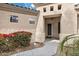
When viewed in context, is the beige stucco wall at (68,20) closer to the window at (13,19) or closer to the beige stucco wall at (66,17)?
the beige stucco wall at (66,17)

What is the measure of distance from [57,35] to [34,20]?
0.68m

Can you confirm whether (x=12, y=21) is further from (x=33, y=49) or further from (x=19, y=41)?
(x=33, y=49)

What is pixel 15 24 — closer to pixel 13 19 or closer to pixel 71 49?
pixel 13 19

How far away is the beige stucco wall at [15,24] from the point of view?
305cm

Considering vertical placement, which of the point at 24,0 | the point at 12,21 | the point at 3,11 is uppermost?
the point at 24,0

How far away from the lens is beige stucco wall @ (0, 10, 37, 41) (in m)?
3.05

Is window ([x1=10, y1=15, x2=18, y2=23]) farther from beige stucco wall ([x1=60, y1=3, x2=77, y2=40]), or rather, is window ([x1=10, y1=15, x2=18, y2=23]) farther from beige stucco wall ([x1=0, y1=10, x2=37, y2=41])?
beige stucco wall ([x1=60, y1=3, x2=77, y2=40])

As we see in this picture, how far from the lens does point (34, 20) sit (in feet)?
10.9

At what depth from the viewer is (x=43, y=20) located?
3.24m

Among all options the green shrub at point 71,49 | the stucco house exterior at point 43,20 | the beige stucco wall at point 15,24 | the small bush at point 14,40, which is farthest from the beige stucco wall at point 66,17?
the small bush at point 14,40

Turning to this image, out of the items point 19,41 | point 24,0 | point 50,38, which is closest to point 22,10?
point 24,0

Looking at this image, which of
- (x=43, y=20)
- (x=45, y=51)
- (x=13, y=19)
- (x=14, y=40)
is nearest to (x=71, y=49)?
(x=45, y=51)

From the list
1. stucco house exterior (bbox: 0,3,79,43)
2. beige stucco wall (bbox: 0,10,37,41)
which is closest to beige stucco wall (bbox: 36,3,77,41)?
stucco house exterior (bbox: 0,3,79,43)

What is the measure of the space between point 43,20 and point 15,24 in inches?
27.0
